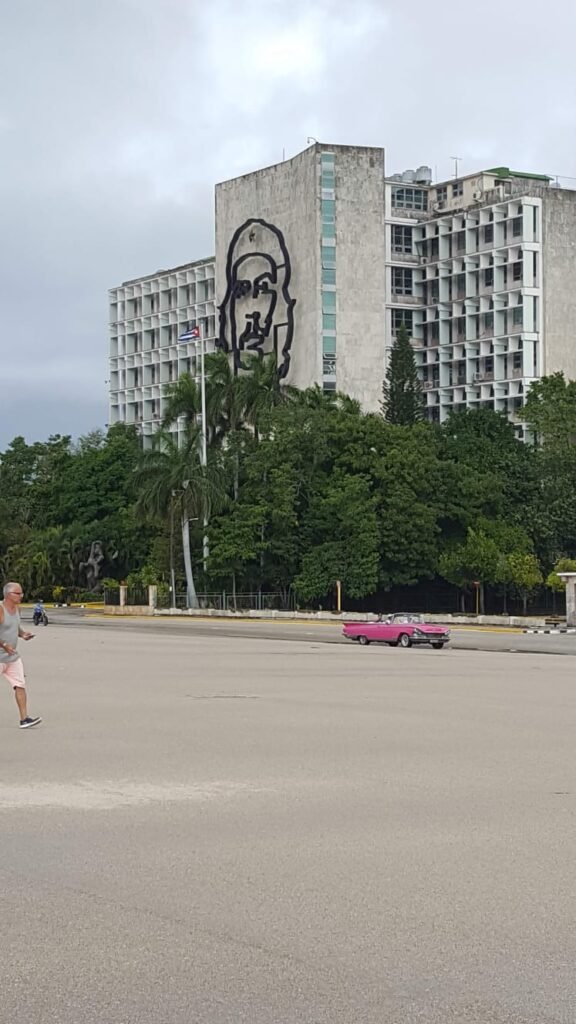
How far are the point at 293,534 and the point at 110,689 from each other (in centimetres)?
5137

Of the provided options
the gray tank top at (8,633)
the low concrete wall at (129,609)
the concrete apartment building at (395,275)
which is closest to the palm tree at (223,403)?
the low concrete wall at (129,609)

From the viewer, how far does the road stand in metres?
41.2

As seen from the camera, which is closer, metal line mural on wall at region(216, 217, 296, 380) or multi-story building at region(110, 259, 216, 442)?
metal line mural on wall at region(216, 217, 296, 380)

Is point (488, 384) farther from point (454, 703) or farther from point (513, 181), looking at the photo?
point (454, 703)

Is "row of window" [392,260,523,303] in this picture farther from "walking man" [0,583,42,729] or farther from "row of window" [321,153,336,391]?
"walking man" [0,583,42,729]

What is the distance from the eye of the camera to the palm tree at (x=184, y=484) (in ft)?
244

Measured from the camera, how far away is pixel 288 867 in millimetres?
8383

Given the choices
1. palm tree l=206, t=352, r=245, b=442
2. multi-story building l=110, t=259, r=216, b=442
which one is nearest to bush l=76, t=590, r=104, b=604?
palm tree l=206, t=352, r=245, b=442

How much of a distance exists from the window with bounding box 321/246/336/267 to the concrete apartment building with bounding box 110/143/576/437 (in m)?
0.11

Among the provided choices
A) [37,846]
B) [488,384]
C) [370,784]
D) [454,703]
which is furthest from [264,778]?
[488,384]

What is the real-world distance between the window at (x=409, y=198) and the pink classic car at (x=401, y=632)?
83.8m

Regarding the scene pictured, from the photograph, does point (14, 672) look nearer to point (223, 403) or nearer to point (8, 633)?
point (8, 633)

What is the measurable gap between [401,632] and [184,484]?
114 feet

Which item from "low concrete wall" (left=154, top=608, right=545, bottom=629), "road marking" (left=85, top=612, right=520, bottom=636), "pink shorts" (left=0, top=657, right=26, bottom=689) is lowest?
"road marking" (left=85, top=612, right=520, bottom=636)
